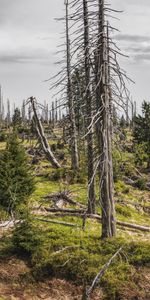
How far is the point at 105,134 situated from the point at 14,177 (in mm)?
5196

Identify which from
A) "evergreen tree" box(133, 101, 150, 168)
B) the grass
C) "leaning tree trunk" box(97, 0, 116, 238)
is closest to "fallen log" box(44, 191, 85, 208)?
the grass

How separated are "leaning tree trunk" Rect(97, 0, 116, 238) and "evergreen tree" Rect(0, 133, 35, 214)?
4063 millimetres

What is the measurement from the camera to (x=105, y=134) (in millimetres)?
12648

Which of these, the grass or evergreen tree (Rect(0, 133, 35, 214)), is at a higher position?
evergreen tree (Rect(0, 133, 35, 214))

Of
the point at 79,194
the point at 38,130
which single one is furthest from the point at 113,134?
the point at 38,130

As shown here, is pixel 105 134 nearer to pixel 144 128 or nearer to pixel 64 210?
pixel 64 210

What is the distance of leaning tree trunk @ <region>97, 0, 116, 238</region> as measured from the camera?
1252 centimetres

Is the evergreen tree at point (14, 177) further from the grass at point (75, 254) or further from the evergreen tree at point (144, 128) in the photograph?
the evergreen tree at point (144, 128)

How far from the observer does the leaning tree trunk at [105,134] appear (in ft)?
41.1

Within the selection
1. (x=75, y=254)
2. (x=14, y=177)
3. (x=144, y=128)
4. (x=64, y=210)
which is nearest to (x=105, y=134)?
(x=75, y=254)

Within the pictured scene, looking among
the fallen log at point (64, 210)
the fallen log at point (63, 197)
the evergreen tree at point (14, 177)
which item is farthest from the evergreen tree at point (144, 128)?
the evergreen tree at point (14, 177)

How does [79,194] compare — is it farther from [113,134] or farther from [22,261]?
[22,261]

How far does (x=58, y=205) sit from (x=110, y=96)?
7.65 metres

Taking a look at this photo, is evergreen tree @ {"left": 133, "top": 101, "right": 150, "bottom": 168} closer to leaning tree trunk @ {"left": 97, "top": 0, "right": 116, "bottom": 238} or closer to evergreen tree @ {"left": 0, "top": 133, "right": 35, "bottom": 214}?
evergreen tree @ {"left": 0, "top": 133, "right": 35, "bottom": 214}
